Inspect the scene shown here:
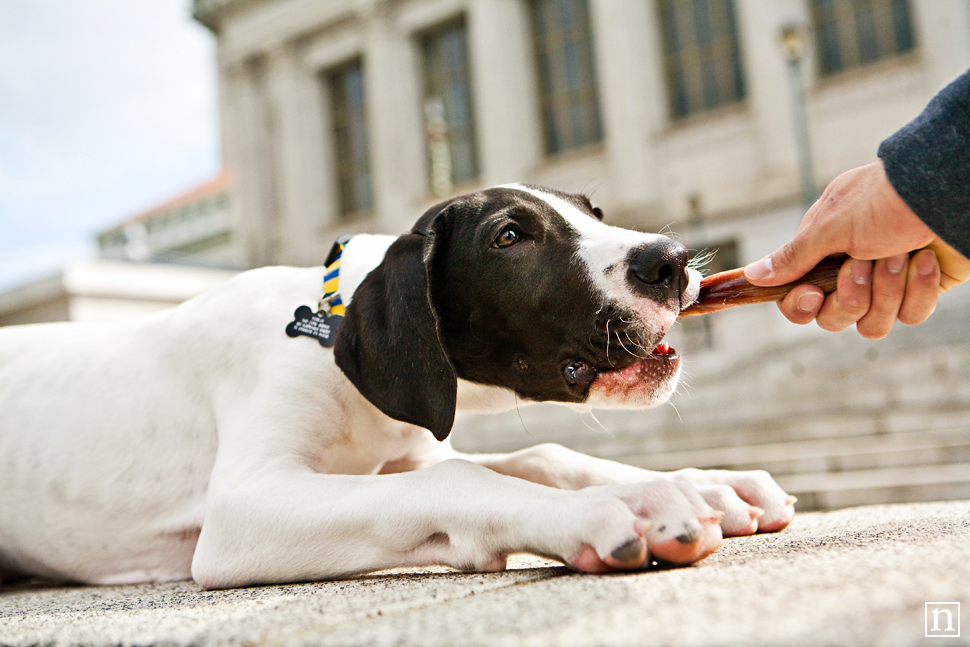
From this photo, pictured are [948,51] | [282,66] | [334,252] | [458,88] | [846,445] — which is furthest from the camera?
[282,66]

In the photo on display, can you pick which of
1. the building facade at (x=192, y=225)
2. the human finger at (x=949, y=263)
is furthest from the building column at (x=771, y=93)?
the building facade at (x=192, y=225)

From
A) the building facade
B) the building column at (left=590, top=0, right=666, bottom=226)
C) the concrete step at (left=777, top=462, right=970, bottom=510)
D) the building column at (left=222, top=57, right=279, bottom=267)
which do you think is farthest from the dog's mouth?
the building facade

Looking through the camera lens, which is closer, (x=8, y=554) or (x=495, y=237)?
(x=495, y=237)

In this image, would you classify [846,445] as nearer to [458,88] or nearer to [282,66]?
[458,88]

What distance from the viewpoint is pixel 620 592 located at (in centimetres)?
144

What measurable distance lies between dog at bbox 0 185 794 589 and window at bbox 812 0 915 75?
59.0 feet

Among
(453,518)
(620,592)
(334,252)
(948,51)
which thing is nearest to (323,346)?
(334,252)

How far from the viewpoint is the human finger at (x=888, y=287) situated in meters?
2.22

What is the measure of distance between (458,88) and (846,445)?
65.1ft

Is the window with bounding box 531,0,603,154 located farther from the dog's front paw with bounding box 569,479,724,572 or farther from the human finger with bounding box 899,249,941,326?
the dog's front paw with bounding box 569,479,724,572

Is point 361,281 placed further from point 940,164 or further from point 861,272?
point 940,164

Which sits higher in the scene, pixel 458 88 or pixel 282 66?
pixel 282 66

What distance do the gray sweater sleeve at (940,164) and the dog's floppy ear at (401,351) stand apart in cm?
127

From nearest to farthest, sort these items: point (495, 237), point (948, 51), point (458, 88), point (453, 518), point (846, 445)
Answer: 1. point (453, 518)
2. point (495, 237)
3. point (846, 445)
4. point (948, 51)
5. point (458, 88)
